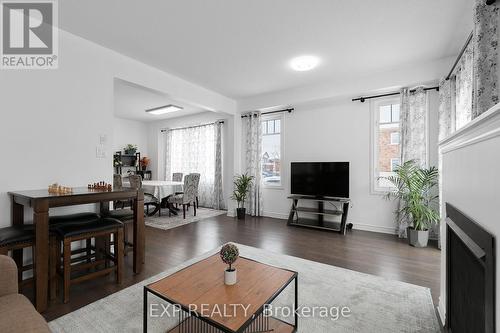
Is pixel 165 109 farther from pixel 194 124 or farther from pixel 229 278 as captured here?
pixel 229 278

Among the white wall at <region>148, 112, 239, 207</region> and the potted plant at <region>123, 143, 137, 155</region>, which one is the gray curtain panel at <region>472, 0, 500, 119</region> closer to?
the white wall at <region>148, 112, 239, 207</region>

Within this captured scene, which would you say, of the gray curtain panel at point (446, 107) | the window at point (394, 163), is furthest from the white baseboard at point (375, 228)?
the gray curtain panel at point (446, 107)

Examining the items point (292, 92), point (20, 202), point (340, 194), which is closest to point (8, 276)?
point (20, 202)

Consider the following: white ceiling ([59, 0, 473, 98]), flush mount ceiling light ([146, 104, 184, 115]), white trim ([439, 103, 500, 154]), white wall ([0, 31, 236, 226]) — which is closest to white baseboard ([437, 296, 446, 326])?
white trim ([439, 103, 500, 154])

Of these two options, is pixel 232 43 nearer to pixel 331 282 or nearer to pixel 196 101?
pixel 196 101

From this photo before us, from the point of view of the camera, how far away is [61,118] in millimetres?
2691

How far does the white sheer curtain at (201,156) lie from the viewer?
6.38 metres

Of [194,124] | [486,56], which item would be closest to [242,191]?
[194,124]

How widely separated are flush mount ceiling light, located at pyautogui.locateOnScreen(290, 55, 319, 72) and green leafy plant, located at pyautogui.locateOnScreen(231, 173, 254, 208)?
256 cm

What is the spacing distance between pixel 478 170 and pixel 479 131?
18 centimetres

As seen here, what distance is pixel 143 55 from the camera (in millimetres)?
3344

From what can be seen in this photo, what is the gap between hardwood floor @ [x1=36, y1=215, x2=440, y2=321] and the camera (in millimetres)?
2332

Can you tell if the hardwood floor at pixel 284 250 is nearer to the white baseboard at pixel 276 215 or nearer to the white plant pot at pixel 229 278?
the white baseboard at pixel 276 215

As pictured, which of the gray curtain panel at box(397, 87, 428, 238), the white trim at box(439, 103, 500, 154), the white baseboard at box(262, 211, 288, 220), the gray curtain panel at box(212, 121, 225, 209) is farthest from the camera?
the gray curtain panel at box(212, 121, 225, 209)
